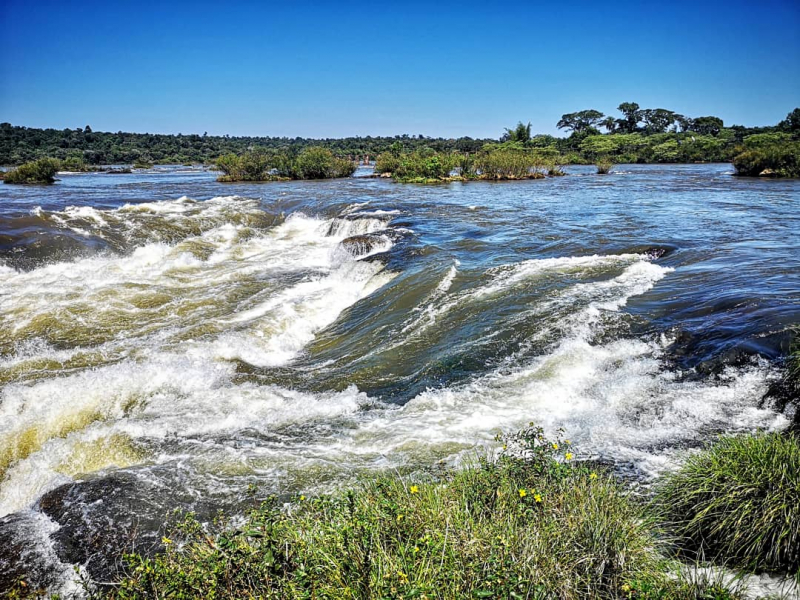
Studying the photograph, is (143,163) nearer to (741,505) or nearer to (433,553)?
(433,553)

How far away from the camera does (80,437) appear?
5.99 metres

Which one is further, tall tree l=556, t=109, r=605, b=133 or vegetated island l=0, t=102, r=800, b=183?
tall tree l=556, t=109, r=605, b=133

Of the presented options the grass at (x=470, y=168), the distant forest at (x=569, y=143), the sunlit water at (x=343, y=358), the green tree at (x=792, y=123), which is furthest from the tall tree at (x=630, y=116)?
the sunlit water at (x=343, y=358)

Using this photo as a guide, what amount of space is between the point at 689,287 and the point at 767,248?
4.79 m

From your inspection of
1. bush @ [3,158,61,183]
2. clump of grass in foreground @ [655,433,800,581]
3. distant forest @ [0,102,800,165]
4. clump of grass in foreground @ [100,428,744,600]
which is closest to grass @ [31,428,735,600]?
Answer: clump of grass in foreground @ [100,428,744,600]

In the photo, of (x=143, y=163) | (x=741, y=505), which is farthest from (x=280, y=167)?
(x=741, y=505)

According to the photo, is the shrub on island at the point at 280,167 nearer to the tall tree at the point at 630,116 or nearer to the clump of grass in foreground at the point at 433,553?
the clump of grass in foreground at the point at 433,553

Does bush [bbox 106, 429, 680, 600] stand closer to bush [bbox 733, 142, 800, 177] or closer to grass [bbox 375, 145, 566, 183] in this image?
grass [bbox 375, 145, 566, 183]

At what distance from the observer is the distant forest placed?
67.4 m

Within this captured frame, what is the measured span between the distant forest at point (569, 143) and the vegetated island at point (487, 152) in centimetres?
19

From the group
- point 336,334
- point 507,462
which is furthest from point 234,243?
point 507,462

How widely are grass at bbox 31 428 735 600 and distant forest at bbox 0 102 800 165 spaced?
66.6m

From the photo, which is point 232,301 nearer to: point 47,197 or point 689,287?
point 689,287

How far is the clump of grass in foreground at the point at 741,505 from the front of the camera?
313cm
